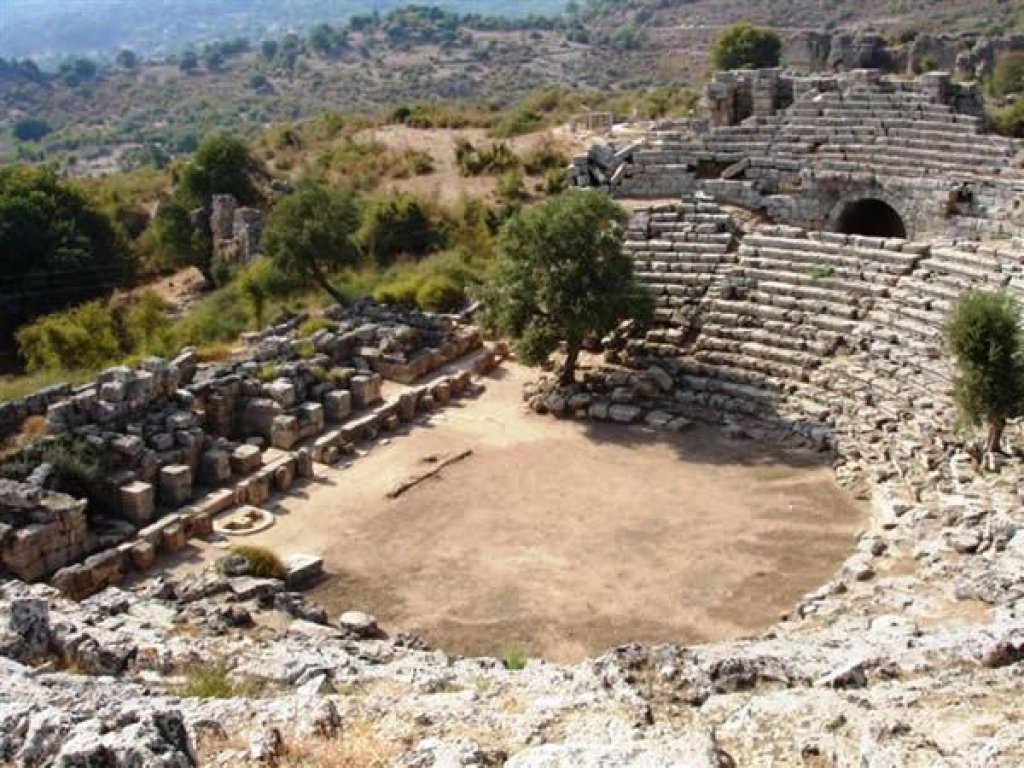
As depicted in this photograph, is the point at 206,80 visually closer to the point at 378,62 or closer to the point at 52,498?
the point at 378,62

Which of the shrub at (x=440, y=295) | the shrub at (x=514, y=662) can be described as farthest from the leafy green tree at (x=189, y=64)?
the shrub at (x=514, y=662)

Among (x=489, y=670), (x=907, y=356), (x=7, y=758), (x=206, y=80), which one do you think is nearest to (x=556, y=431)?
(x=907, y=356)

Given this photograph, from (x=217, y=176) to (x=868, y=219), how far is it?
22.8m

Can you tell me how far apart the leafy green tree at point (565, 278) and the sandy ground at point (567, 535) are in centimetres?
182

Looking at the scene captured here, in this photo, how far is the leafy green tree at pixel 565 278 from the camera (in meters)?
21.6

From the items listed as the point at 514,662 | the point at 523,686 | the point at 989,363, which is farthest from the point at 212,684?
the point at 989,363

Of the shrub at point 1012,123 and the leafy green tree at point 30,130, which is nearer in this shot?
the shrub at point 1012,123

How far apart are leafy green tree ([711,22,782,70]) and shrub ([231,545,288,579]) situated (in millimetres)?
35715

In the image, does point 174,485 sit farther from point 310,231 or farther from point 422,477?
point 310,231

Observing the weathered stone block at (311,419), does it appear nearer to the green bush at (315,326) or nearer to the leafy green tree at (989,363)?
the green bush at (315,326)

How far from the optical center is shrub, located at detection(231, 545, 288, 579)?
15.5 metres

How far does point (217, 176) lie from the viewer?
133ft

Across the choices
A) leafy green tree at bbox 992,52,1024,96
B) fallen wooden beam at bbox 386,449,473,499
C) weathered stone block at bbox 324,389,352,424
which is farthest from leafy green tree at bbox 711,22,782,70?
fallen wooden beam at bbox 386,449,473,499

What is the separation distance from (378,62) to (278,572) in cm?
14343
